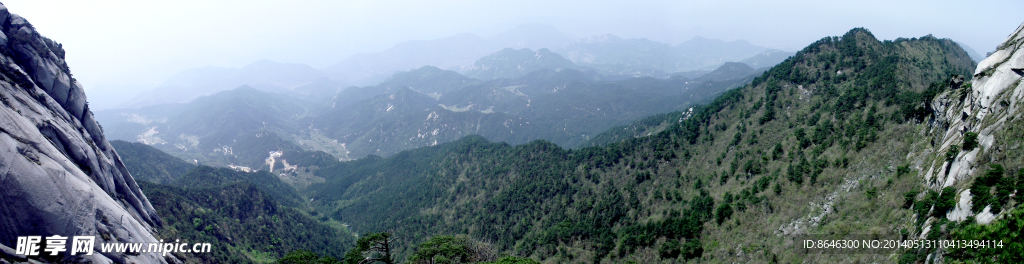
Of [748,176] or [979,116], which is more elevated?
[979,116]

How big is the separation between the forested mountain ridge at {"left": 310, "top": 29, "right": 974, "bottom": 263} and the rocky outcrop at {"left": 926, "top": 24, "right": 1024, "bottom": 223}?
425 centimetres

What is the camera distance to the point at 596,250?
6969 centimetres

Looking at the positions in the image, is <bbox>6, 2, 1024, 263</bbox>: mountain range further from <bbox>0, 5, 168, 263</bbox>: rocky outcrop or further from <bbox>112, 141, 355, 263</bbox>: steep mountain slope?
<bbox>112, 141, 355, 263</bbox>: steep mountain slope

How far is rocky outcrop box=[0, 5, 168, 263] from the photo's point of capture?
3476 cm

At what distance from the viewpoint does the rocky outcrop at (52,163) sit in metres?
34.8

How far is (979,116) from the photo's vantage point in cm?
3238

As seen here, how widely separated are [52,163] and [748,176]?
89.4 metres

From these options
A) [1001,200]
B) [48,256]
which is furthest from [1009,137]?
[48,256]

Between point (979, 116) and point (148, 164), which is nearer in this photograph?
point (979, 116)

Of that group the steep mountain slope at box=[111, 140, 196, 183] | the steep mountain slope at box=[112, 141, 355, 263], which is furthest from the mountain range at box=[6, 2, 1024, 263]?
the steep mountain slope at box=[111, 140, 196, 183]

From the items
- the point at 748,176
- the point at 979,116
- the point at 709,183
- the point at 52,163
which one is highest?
the point at 52,163

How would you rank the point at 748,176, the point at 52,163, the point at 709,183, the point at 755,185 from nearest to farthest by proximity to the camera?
the point at 52,163
the point at 755,185
the point at 748,176
the point at 709,183

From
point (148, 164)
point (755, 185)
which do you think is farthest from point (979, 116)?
point (148, 164)

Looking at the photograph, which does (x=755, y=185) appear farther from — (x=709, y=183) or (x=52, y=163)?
(x=52, y=163)
